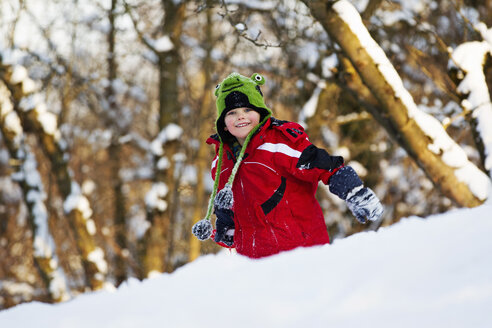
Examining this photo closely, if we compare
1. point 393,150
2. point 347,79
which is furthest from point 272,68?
point 347,79

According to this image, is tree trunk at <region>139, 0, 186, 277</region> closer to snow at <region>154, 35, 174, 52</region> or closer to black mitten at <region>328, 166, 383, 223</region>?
snow at <region>154, 35, 174, 52</region>

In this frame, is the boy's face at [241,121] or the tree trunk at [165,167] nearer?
the boy's face at [241,121]

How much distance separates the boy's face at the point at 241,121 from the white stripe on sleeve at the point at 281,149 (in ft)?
0.63

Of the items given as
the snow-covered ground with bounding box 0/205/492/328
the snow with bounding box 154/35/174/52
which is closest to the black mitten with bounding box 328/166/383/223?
the snow-covered ground with bounding box 0/205/492/328

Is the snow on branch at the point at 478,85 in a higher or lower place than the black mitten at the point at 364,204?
higher

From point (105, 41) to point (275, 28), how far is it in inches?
174

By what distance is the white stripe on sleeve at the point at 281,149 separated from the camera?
8.39ft

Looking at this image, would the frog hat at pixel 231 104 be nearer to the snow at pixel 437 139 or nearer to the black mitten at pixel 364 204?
the black mitten at pixel 364 204

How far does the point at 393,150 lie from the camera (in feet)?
30.8

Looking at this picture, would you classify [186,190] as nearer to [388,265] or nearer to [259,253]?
[259,253]

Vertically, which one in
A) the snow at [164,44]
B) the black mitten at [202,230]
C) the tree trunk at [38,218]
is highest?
the snow at [164,44]

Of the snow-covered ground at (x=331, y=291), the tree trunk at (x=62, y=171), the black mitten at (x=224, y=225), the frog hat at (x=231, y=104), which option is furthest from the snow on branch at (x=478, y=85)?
the tree trunk at (x=62, y=171)

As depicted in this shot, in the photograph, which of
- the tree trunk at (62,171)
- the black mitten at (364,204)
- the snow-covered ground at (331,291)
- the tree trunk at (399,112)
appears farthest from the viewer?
the tree trunk at (62,171)

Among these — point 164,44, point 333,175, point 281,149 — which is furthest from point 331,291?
point 164,44
